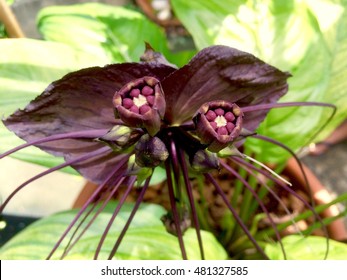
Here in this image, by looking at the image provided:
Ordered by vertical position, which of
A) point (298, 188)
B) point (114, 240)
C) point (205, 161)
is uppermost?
point (205, 161)

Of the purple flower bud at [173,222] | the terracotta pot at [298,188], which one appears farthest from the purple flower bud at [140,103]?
the terracotta pot at [298,188]

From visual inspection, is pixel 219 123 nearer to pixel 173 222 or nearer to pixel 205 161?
pixel 205 161

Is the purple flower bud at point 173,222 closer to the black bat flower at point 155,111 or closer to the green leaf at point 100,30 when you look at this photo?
the black bat flower at point 155,111

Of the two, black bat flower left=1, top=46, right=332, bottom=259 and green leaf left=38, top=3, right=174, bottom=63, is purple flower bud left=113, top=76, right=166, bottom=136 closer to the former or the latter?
black bat flower left=1, top=46, right=332, bottom=259

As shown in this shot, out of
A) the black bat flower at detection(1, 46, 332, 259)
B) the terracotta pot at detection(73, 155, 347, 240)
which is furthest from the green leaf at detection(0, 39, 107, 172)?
the terracotta pot at detection(73, 155, 347, 240)

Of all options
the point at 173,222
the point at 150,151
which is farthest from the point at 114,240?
the point at 150,151
